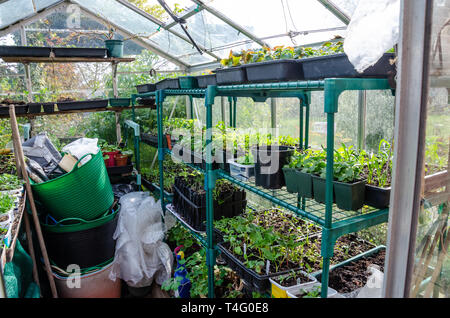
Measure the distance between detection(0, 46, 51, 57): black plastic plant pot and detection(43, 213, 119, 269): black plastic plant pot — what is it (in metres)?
2.25

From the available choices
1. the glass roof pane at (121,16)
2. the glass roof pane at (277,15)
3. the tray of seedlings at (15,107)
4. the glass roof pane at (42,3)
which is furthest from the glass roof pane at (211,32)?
the tray of seedlings at (15,107)

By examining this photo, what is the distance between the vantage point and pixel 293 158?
6.51 feet

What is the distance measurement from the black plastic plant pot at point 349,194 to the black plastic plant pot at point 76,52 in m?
3.72

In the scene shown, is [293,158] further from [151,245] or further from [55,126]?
[55,126]

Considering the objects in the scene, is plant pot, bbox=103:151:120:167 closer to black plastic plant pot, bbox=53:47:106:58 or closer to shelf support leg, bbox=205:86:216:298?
black plastic plant pot, bbox=53:47:106:58

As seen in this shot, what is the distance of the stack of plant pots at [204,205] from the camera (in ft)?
9.29

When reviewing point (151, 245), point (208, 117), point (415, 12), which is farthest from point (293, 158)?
point (151, 245)

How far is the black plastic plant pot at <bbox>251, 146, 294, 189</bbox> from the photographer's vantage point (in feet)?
6.61

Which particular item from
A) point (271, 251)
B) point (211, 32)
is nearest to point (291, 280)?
point (271, 251)

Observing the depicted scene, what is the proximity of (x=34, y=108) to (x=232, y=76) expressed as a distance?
2.91 metres

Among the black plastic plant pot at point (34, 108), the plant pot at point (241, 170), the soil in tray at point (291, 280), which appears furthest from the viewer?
the black plastic plant pot at point (34, 108)

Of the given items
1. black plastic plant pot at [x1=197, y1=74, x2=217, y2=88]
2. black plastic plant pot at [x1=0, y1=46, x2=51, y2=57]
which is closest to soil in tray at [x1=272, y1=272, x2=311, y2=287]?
black plastic plant pot at [x1=197, y1=74, x2=217, y2=88]

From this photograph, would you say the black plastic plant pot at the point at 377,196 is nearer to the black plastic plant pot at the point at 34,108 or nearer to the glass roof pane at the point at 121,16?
the black plastic plant pot at the point at 34,108

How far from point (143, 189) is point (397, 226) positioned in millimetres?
3931
